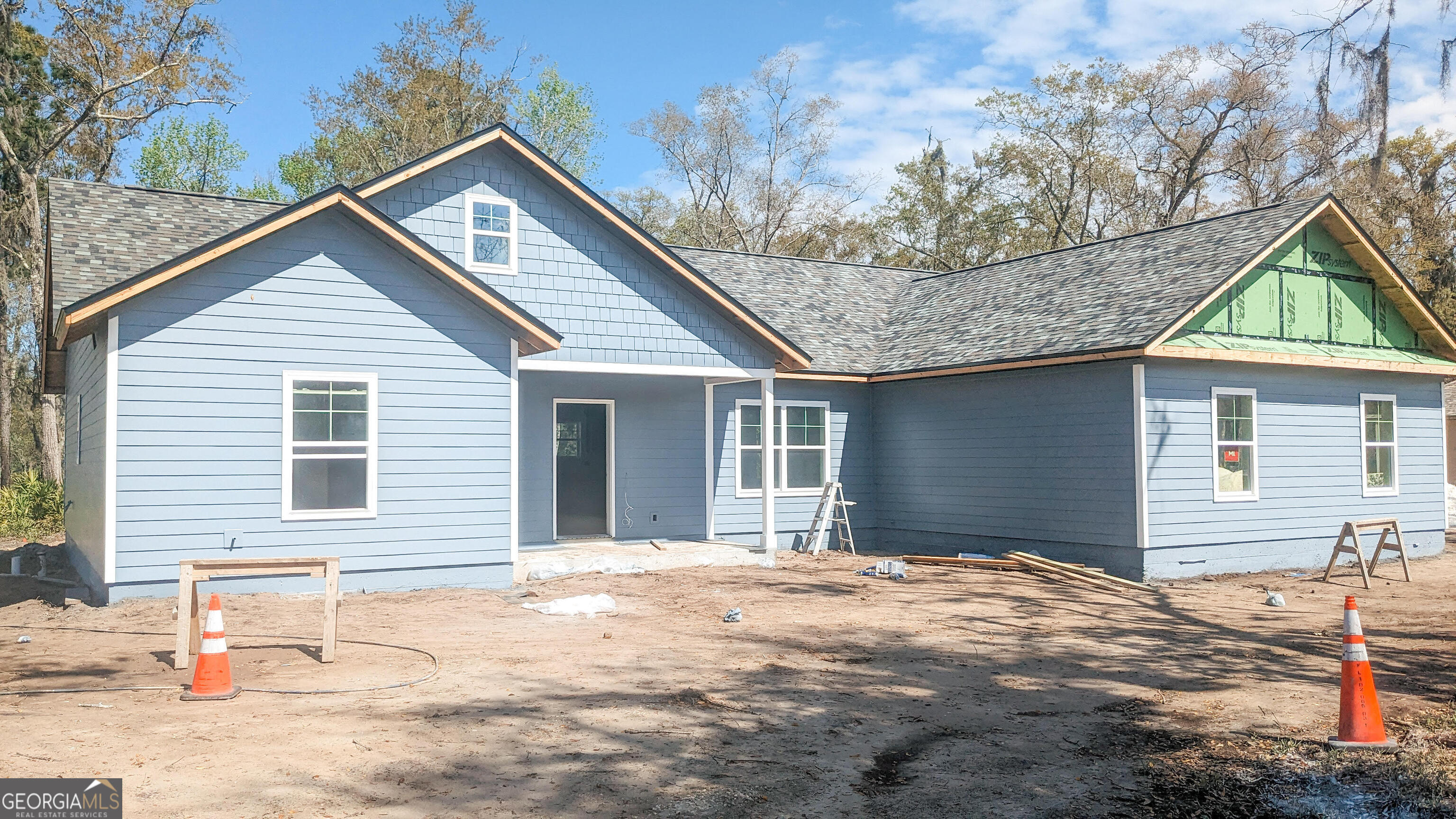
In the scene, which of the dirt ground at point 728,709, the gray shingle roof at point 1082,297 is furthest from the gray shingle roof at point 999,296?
the dirt ground at point 728,709

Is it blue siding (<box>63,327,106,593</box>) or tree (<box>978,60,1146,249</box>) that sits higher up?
tree (<box>978,60,1146,249</box>)

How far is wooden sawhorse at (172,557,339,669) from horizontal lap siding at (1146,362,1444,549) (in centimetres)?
1051

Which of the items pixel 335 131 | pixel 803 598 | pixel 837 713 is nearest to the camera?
pixel 837 713

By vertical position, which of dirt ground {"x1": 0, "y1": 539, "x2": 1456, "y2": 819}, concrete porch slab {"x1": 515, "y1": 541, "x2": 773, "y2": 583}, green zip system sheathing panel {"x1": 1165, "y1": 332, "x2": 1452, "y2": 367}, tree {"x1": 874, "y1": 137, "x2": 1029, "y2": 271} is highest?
tree {"x1": 874, "y1": 137, "x2": 1029, "y2": 271}

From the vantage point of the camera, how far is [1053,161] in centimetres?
3744

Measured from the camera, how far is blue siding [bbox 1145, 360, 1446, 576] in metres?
14.1

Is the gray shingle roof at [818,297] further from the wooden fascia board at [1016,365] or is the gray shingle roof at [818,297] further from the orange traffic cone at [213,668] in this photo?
the orange traffic cone at [213,668]

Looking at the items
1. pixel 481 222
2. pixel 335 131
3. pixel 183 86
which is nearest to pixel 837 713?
pixel 481 222

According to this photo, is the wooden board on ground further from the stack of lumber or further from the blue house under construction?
the blue house under construction

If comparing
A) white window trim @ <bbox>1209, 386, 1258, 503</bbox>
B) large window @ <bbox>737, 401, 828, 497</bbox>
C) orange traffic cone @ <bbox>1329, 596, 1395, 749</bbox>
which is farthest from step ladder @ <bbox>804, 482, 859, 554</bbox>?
orange traffic cone @ <bbox>1329, 596, 1395, 749</bbox>

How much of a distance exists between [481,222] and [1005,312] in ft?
29.4

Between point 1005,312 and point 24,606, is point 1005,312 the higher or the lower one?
the higher one

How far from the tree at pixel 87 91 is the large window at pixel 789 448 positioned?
19.0 m

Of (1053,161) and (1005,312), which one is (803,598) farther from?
(1053,161)
